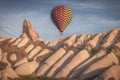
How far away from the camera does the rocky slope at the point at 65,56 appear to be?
2879 inches

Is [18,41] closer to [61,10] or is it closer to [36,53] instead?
[36,53]

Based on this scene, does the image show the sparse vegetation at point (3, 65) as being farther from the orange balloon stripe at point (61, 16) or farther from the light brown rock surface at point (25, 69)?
the orange balloon stripe at point (61, 16)

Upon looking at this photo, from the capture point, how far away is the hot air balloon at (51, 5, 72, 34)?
205 ft

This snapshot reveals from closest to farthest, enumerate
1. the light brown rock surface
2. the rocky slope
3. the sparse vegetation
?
the rocky slope
the light brown rock surface
the sparse vegetation

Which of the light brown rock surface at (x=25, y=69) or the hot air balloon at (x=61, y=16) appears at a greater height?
the hot air balloon at (x=61, y=16)

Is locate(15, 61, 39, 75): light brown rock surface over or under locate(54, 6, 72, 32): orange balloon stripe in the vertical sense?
under

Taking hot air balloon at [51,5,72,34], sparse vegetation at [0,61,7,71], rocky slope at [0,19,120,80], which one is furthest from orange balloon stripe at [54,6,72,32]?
sparse vegetation at [0,61,7,71]

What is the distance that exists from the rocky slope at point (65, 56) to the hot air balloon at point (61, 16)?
14.3 meters

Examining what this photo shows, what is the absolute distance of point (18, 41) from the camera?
105m

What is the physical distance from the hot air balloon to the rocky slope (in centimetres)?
1426

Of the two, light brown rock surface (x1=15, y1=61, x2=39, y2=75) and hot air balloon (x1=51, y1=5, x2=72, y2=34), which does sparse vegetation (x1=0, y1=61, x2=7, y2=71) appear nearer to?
light brown rock surface (x1=15, y1=61, x2=39, y2=75)

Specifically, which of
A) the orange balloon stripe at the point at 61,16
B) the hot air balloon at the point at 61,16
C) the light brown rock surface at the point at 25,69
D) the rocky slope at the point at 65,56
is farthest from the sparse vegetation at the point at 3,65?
the orange balloon stripe at the point at 61,16

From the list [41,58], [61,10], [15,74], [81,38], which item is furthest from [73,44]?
[61,10]

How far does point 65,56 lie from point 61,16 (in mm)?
26057
